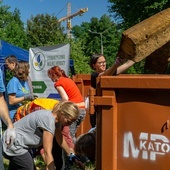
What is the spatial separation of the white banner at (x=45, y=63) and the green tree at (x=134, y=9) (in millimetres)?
17213

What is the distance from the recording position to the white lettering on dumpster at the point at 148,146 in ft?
7.00

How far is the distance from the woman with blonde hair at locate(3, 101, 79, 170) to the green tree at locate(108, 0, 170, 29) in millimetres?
21888

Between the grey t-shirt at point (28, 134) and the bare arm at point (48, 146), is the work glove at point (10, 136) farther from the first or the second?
the bare arm at point (48, 146)

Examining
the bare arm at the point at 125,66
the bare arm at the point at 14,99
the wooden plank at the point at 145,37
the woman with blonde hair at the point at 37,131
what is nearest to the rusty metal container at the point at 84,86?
the bare arm at the point at 14,99

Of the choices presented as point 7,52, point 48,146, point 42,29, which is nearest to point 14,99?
point 48,146

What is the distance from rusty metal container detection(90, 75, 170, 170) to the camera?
2139 millimetres

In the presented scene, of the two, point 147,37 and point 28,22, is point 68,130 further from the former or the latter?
point 28,22

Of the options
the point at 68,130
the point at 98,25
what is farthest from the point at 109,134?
the point at 98,25

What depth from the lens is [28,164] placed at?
12.4 ft

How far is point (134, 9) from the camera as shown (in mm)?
27016

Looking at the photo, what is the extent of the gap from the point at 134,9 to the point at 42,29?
1456cm

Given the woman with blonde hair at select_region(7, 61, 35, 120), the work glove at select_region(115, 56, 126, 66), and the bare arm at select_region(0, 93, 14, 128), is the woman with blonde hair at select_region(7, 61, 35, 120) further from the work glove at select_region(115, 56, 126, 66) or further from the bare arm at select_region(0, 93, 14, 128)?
the work glove at select_region(115, 56, 126, 66)

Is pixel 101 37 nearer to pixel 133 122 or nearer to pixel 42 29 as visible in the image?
pixel 42 29

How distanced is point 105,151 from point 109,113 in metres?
0.25
